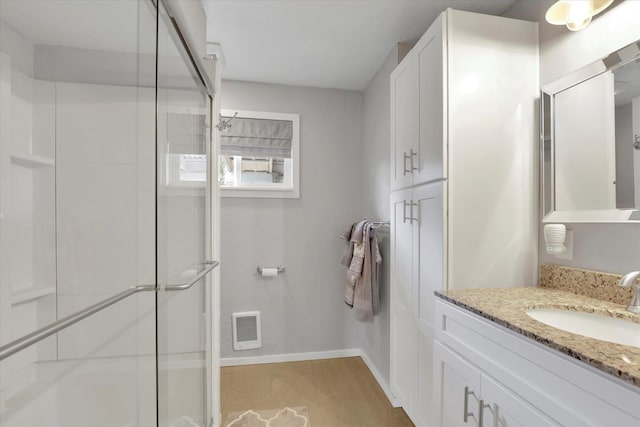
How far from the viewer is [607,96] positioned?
1.18 metres

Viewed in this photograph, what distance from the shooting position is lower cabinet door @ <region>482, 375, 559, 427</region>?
83 cm

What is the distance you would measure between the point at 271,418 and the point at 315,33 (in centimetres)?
240

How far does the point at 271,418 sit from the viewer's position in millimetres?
1913

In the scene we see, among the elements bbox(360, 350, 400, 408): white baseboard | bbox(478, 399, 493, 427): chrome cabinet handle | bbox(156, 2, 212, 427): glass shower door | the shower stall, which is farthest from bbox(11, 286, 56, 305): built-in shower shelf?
bbox(360, 350, 400, 408): white baseboard

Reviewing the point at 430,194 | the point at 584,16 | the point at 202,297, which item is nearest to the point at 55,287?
the point at 202,297

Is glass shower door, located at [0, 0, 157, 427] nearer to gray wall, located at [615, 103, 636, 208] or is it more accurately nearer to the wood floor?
the wood floor

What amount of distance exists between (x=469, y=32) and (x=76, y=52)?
1.46 meters

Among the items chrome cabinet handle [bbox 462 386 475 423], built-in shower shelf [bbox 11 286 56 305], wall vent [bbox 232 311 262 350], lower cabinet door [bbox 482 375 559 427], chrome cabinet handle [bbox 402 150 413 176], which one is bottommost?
wall vent [bbox 232 311 262 350]

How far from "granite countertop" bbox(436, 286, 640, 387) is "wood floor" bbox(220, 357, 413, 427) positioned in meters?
1.12

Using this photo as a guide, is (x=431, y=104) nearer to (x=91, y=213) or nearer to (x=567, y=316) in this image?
(x=567, y=316)

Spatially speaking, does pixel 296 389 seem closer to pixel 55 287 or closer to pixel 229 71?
pixel 55 287

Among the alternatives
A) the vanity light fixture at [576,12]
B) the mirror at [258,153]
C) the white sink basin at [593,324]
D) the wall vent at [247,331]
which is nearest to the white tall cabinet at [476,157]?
the vanity light fixture at [576,12]

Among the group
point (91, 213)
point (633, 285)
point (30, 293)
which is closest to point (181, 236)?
point (91, 213)

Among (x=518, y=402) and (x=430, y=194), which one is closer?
(x=518, y=402)
